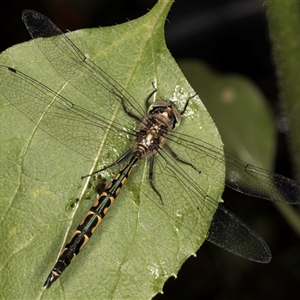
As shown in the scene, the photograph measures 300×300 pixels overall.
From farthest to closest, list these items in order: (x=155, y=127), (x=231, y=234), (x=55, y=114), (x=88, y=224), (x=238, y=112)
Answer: (x=238, y=112) < (x=155, y=127) < (x=231, y=234) < (x=55, y=114) < (x=88, y=224)

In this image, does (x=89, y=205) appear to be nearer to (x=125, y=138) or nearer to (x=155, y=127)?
(x=125, y=138)

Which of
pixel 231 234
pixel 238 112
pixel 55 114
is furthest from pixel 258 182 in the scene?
pixel 238 112

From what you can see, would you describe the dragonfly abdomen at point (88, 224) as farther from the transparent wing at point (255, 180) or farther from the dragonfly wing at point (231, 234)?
the dragonfly wing at point (231, 234)

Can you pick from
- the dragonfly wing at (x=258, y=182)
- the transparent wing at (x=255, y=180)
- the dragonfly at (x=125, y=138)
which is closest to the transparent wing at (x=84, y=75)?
the dragonfly at (x=125, y=138)

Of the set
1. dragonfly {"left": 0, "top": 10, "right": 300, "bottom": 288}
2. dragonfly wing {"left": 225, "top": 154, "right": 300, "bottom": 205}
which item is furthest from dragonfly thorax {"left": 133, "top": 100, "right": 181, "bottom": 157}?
dragonfly wing {"left": 225, "top": 154, "right": 300, "bottom": 205}

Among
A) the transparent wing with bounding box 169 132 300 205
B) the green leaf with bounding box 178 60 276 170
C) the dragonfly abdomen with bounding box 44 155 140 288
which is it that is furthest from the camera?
the green leaf with bounding box 178 60 276 170

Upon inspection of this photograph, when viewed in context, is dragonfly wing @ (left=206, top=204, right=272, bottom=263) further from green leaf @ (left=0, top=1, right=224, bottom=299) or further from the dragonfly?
green leaf @ (left=0, top=1, right=224, bottom=299)

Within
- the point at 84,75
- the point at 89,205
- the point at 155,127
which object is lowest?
the point at 89,205

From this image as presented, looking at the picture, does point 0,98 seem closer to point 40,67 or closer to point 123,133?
point 40,67
